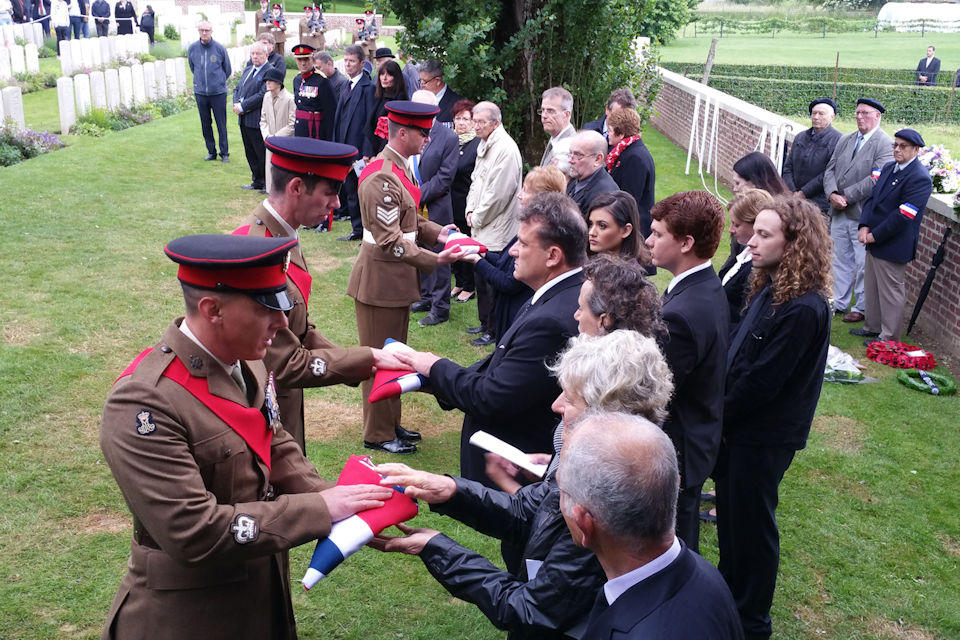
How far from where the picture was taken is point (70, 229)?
36.6 feet

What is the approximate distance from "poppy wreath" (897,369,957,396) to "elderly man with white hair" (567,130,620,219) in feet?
12.2

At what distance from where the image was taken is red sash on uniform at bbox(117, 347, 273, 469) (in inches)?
99.5

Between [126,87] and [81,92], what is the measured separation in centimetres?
206

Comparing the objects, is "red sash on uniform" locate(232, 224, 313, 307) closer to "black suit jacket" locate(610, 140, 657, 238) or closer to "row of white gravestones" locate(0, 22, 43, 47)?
"black suit jacket" locate(610, 140, 657, 238)

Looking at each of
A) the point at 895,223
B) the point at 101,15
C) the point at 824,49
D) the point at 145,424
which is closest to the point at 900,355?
the point at 895,223

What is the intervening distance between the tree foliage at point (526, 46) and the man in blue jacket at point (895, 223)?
11.3ft

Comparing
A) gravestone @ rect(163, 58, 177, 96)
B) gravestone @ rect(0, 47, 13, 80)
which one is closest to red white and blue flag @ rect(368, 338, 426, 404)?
gravestone @ rect(163, 58, 177, 96)

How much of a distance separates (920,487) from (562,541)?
15.9ft

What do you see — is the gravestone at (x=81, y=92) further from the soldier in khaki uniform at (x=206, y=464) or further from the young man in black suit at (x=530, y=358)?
the soldier in khaki uniform at (x=206, y=464)

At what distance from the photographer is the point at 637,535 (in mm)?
2037

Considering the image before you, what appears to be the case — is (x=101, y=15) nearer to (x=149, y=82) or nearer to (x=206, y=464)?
(x=149, y=82)

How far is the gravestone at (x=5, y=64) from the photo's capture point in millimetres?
20625

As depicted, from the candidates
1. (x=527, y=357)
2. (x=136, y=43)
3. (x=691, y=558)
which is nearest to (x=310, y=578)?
(x=691, y=558)

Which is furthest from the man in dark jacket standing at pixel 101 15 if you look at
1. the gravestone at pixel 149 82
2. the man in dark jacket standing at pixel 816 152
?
the man in dark jacket standing at pixel 816 152
